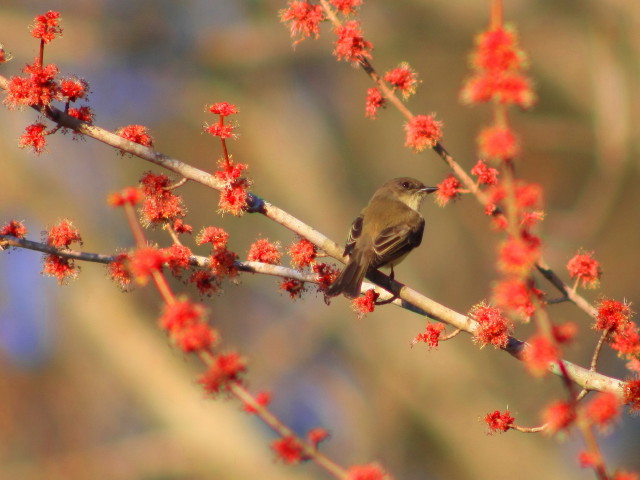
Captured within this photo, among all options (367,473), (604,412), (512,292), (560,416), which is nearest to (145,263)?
(367,473)

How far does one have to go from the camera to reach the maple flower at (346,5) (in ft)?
12.1

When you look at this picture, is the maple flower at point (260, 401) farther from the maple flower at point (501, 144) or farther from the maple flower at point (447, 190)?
the maple flower at point (447, 190)

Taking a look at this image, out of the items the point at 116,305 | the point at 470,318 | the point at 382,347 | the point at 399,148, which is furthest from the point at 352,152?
the point at 470,318

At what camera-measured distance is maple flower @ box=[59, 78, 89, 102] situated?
365cm

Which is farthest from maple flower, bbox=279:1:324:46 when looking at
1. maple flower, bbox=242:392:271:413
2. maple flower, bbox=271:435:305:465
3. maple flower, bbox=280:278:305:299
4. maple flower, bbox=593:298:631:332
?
maple flower, bbox=271:435:305:465

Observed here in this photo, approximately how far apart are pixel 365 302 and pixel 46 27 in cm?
190

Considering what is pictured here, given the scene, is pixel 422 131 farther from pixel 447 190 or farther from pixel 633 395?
pixel 633 395

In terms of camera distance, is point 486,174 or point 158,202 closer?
point 486,174

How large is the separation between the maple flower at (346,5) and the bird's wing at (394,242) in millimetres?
2146

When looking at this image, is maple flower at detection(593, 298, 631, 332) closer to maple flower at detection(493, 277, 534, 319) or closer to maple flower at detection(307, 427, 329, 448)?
maple flower at detection(493, 277, 534, 319)

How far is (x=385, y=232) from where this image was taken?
20.8ft

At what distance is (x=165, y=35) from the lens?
1508 centimetres

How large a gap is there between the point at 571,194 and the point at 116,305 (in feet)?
32.4

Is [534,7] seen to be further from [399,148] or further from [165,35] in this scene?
[399,148]
